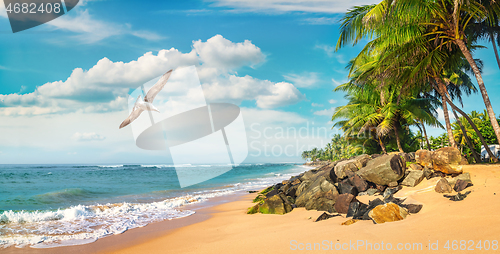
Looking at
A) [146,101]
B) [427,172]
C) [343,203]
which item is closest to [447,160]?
[427,172]

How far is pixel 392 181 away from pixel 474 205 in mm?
2773

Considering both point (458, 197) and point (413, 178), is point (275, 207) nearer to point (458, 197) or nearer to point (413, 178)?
point (413, 178)

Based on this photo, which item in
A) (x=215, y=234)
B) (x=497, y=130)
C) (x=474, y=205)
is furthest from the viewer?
(x=497, y=130)

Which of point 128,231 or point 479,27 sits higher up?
point 479,27

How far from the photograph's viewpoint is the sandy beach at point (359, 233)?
3518 millimetres

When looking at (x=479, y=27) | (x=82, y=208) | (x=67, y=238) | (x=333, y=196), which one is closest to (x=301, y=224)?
(x=333, y=196)

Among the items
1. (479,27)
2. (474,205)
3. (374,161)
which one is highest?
(479,27)

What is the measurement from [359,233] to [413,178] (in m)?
3.94

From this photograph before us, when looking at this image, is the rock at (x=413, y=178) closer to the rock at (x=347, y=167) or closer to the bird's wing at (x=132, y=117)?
the rock at (x=347, y=167)

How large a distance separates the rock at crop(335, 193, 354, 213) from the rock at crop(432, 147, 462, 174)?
2859 mm

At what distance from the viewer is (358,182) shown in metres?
7.93

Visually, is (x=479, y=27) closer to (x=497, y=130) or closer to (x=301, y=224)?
(x=497, y=130)

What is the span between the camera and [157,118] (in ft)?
18.7

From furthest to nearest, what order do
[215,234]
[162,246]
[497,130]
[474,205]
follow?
[497,130] < [215,234] < [162,246] < [474,205]
